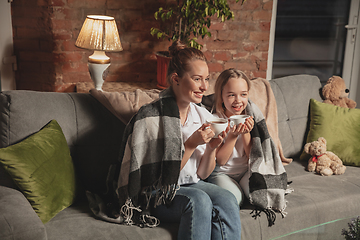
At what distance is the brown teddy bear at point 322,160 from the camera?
2.05 meters

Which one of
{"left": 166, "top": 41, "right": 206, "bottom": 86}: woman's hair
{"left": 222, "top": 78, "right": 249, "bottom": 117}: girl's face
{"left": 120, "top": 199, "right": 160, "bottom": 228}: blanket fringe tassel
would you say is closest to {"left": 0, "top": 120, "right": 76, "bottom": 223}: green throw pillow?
{"left": 120, "top": 199, "right": 160, "bottom": 228}: blanket fringe tassel

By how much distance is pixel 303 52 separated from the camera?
3.86m

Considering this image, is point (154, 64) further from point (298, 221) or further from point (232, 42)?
point (298, 221)

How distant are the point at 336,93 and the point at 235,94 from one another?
915 millimetres

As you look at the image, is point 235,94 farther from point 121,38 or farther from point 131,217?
point 121,38

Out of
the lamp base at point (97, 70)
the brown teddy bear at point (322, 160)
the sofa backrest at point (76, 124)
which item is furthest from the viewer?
the lamp base at point (97, 70)

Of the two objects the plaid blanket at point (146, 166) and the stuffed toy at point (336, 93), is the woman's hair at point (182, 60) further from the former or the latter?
the stuffed toy at point (336, 93)

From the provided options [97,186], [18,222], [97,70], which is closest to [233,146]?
[97,186]

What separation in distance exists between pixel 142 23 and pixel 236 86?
1543mm

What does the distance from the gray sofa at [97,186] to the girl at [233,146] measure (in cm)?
14

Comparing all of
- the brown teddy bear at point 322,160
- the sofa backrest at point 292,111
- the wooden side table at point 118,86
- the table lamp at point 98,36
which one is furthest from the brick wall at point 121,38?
the brown teddy bear at point 322,160

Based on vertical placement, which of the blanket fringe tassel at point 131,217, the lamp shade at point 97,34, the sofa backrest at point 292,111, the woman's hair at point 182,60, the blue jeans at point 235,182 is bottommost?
the blanket fringe tassel at point 131,217

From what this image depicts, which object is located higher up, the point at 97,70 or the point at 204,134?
the point at 97,70

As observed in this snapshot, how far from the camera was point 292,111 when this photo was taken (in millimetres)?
2254
